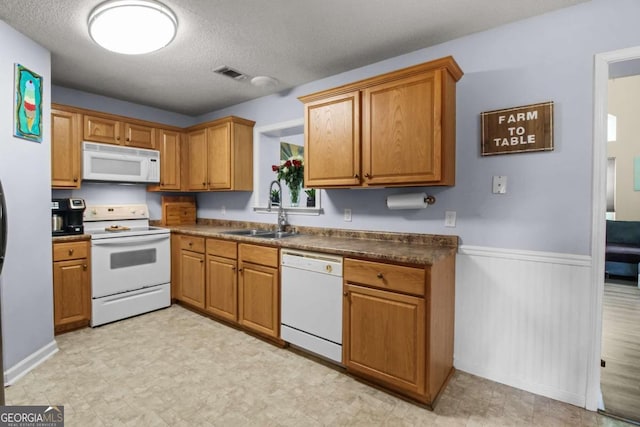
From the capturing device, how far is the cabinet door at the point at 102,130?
3266mm

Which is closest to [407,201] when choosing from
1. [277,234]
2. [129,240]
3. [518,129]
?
[518,129]

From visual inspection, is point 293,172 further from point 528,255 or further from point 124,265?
point 528,255

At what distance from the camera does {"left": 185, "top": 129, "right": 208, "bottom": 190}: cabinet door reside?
388 cm

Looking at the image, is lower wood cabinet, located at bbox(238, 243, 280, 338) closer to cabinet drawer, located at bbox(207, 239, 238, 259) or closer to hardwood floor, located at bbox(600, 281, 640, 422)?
cabinet drawer, located at bbox(207, 239, 238, 259)

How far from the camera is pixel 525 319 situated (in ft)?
6.89

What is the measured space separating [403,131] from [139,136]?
3.04 m

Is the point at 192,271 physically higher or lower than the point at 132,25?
lower

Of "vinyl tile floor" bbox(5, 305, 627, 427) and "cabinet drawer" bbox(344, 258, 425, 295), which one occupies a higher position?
"cabinet drawer" bbox(344, 258, 425, 295)

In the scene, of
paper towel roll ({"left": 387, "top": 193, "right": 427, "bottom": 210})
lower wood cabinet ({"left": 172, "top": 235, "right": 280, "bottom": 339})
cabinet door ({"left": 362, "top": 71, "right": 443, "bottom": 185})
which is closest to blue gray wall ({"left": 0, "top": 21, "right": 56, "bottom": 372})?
lower wood cabinet ({"left": 172, "top": 235, "right": 280, "bottom": 339})

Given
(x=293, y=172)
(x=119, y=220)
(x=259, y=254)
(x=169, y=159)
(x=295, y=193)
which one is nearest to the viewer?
(x=259, y=254)

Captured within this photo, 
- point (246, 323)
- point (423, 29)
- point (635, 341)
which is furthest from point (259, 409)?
point (635, 341)

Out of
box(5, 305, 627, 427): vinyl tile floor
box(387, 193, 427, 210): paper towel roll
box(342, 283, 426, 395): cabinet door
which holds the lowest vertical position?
box(5, 305, 627, 427): vinyl tile floor

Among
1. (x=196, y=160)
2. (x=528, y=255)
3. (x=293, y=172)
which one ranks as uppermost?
(x=196, y=160)

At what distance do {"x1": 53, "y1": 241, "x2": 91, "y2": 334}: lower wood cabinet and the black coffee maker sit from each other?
0.17 metres
